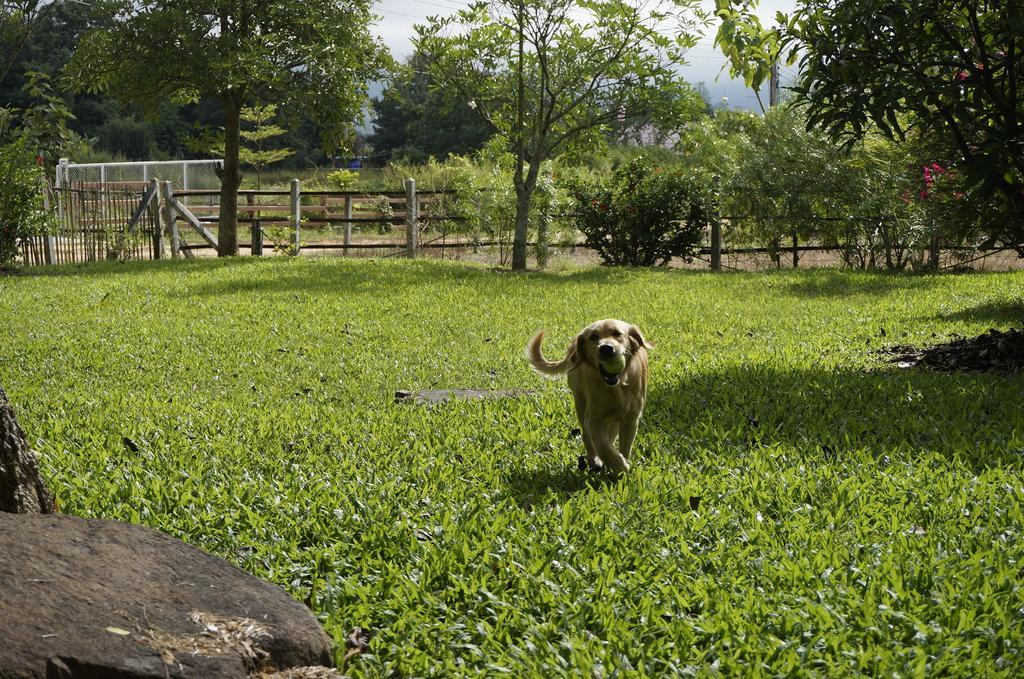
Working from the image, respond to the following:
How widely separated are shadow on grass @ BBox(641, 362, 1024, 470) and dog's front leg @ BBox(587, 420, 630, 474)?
2.83 feet

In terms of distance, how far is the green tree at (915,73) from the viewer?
7836mm

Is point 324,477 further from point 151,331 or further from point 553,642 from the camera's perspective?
point 151,331

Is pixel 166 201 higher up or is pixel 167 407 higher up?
pixel 166 201

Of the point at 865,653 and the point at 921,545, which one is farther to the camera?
the point at 921,545

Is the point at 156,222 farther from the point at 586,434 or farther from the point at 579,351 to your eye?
the point at 579,351

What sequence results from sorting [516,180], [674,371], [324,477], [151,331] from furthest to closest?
[516,180] < [151,331] < [674,371] < [324,477]

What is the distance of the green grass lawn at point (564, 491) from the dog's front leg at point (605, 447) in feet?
0.43

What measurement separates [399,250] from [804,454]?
777 inches

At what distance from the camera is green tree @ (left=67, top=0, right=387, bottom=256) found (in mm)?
20078

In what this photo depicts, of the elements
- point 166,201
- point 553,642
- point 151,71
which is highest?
point 151,71

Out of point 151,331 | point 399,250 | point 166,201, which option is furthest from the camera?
point 399,250

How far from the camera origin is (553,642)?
3475 millimetres

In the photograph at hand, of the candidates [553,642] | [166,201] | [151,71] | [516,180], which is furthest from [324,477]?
[166,201]

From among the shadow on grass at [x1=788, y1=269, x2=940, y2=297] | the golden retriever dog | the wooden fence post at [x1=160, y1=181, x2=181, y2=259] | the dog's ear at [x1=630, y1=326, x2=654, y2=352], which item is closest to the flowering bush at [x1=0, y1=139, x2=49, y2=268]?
the wooden fence post at [x1=160, y1=181, x2=181, y2=259]
